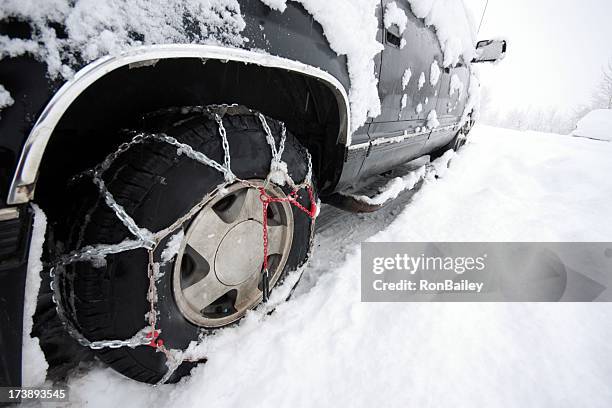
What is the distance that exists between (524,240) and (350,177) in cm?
168

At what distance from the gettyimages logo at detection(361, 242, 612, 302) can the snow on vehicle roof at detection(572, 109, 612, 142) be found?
1246 cm

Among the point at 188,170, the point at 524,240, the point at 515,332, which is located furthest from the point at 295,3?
the point at 524,240

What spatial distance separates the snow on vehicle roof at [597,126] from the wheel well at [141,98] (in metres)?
14.4

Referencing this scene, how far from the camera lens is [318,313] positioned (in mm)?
1645

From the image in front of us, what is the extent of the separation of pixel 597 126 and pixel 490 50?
11.9 metres

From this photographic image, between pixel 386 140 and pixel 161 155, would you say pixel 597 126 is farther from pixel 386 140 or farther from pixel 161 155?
pixel 161 155

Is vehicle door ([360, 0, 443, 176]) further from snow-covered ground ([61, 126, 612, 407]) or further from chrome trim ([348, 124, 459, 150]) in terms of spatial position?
snow-covered ground ([61, 126, 612, 407])

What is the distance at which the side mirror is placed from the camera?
3494 mm

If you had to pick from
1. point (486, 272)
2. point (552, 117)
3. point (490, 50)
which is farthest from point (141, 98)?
point (552, 117)

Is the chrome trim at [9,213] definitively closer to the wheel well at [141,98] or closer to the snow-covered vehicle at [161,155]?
the snow-covered vehicle at [161,155]

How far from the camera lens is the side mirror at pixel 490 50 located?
3.49 metres

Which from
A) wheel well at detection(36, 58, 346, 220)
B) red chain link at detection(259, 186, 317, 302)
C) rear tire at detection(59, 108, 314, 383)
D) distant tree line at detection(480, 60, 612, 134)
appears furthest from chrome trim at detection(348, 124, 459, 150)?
distant tree line at detection(480, 60, 612, 134)

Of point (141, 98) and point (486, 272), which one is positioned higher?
point (141, 98)

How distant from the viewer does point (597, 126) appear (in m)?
11.3
